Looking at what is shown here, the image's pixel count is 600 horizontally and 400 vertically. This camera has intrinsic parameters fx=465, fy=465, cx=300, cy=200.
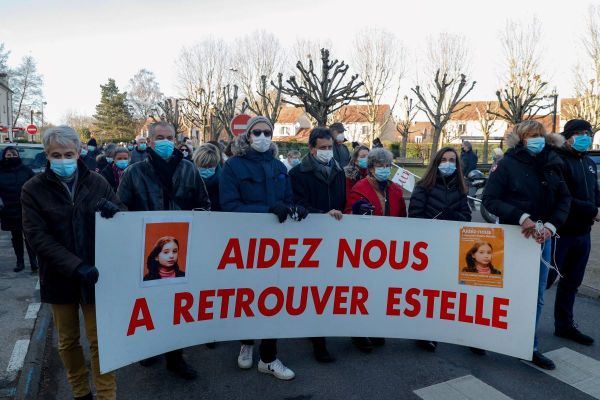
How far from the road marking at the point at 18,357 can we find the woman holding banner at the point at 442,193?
3.45 meters

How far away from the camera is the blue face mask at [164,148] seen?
146 inches

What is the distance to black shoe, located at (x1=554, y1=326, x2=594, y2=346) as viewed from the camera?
4414mm

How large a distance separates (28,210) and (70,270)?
449 mm

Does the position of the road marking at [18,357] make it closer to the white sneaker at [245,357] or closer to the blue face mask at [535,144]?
the white sneaker at [245,357]

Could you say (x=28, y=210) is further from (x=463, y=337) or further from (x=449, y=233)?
(x=463, y=337)

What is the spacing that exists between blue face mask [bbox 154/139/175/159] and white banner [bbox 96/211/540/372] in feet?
2.04

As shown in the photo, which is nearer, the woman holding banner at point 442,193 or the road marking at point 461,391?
the road marking at point 461,391

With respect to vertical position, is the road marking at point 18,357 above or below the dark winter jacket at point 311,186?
below

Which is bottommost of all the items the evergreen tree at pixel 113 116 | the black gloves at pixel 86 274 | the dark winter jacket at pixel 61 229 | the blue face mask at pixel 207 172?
the black gloves at pixel 86 274

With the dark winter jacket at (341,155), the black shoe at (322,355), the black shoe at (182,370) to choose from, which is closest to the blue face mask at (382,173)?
the black shoe at (322,355)

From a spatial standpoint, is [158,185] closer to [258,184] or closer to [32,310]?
[258,184]

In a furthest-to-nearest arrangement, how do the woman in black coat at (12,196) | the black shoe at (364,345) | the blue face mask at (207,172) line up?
the woman in black coat at (12,196) < the blue face mask at (207,172) < the black shoe at (364,345)

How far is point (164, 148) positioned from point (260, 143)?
766mm

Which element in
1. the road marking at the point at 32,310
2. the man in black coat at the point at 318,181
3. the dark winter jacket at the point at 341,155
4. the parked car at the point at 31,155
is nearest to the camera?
the man in black coat at the point at 318,181
